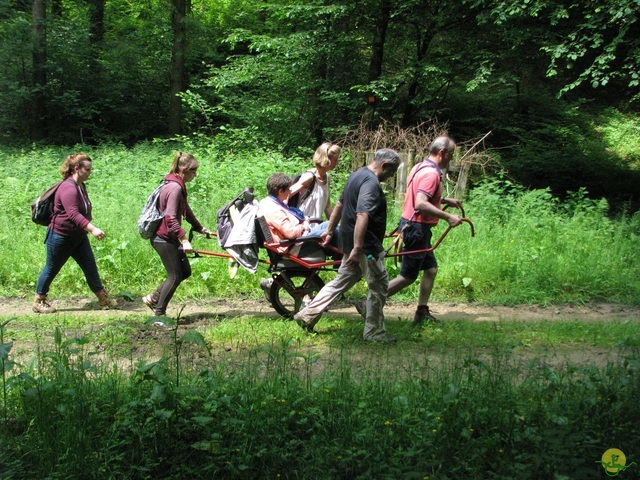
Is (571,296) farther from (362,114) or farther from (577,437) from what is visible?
(362,114)

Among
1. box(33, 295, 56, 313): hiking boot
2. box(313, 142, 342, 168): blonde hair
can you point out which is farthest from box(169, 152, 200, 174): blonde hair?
box(33, 295, 56, 313): hiking boot

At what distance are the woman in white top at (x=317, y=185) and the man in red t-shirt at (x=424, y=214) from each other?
3.45 feet

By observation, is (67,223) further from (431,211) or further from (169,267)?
(431,211)

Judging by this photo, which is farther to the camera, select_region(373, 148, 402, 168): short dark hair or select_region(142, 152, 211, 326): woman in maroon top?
select_region(142, 152, 211, 326): woman in maroon top

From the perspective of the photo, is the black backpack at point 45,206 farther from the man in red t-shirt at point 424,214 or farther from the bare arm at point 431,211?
the bare arm at point 431,211

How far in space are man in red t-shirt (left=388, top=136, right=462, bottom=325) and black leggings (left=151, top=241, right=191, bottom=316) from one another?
241 cm

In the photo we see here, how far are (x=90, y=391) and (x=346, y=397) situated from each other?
172cm

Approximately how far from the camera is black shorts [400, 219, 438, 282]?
7008 millimetres

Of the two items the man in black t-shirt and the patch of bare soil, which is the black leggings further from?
Answer: the man in black t-shirt

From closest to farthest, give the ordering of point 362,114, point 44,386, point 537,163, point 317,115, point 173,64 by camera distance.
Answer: point 44,386
point 537,163
point 362,114
point 317,115
point 173,64

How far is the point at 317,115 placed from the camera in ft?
57.2

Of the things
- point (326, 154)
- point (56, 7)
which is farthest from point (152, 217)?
point (56, 7)

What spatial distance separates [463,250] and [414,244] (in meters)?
2.98

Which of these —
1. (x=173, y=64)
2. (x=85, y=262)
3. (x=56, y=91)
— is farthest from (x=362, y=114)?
(x=56, y=91)
